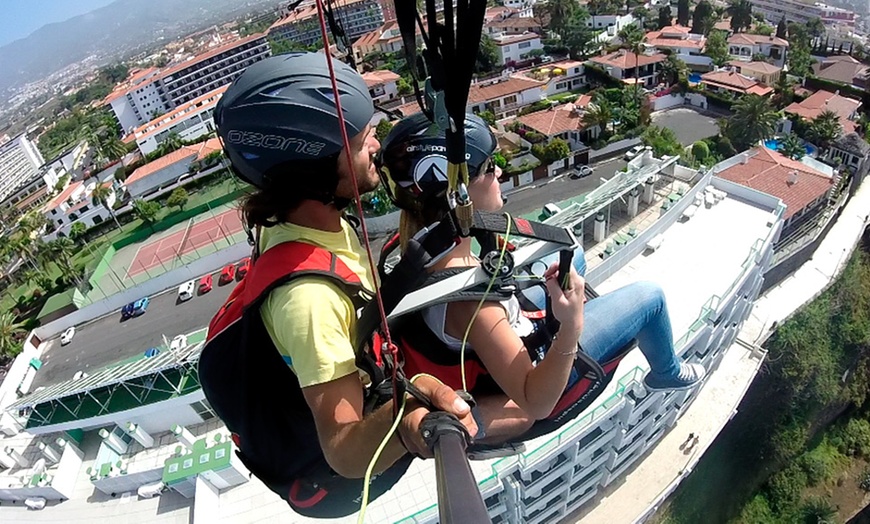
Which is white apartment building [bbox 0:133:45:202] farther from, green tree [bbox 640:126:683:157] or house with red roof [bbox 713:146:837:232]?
house with red roof [bbox 713:146:837:232]

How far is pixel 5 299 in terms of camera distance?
26297 mm

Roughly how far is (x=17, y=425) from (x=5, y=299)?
1781 centimetres

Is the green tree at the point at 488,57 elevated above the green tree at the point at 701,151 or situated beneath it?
elevated above

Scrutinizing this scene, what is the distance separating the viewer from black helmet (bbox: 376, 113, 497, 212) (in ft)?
7.30

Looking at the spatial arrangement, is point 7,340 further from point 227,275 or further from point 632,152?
point 632,152

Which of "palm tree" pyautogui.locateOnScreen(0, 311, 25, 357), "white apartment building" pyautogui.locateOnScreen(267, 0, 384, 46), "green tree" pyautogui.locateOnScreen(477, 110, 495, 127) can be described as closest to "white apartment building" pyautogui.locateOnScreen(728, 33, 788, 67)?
"green tree" pyautogui.locateOnScreen(477, 110, 495, 127)

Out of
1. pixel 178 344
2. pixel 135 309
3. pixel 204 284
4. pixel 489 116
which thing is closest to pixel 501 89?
pixel 489 116

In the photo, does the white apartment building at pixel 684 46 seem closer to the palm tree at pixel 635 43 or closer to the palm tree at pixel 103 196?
the palm tree at pixel 635 43

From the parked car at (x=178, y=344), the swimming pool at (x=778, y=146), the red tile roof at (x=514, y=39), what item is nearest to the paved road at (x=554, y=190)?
the swimming pool at (x=778, y=146)

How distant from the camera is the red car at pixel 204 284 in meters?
20.6

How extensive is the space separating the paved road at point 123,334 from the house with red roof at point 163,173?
16.1 metres

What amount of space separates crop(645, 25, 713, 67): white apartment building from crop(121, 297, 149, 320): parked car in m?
39.7

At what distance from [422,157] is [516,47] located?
142ft

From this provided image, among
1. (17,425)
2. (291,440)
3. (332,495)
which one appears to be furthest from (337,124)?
(17,425)
